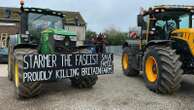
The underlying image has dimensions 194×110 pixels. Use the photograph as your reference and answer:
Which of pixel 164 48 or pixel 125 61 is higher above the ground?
pixel 164 48

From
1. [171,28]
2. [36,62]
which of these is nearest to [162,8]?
[171,28]

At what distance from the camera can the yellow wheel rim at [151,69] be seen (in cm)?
871

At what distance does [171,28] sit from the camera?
9.82 meters

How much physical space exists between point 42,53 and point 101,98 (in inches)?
75.4

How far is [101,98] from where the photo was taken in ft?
25.7

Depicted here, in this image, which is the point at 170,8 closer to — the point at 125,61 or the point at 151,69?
the point at 151,69

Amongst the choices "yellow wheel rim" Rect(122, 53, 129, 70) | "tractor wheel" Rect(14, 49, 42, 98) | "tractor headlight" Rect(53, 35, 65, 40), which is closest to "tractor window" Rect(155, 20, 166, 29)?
"yellow wheel rim" Rect(122, 53, 129, 70)

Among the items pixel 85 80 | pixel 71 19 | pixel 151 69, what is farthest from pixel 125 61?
pixel 85 80

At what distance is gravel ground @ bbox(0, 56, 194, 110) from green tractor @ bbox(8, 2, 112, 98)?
0.34 metres

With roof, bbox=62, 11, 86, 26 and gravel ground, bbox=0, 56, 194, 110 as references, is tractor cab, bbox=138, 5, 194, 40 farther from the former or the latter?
roof, bbox=62, 11, 86, 26

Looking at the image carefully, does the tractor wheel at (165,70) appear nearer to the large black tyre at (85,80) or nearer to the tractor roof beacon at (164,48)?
the tractor roof beacon at (164,48)

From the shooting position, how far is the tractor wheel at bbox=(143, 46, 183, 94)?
771cm

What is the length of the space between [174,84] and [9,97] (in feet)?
12.7

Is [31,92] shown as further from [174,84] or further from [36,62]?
[174,84]
